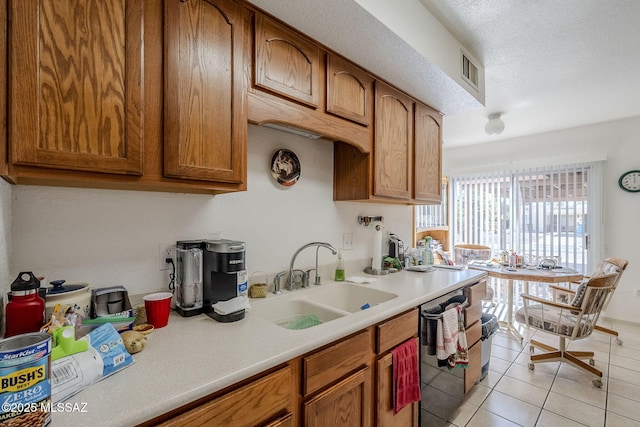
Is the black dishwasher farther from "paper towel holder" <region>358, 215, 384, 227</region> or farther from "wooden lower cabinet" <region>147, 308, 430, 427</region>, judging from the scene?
"paper towel holder" <region>358, 215, 384, 227</region>

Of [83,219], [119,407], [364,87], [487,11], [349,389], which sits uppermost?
[487,11]

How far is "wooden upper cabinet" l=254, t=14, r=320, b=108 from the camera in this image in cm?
133

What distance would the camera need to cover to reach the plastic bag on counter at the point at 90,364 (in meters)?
0.71

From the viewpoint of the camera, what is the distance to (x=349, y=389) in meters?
1.21

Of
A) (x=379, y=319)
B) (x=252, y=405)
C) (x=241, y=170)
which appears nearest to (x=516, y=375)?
(x=379, y=319)

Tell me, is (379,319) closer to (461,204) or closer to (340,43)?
(340,43)

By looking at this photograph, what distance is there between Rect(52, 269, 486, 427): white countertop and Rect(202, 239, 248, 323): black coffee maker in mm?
82

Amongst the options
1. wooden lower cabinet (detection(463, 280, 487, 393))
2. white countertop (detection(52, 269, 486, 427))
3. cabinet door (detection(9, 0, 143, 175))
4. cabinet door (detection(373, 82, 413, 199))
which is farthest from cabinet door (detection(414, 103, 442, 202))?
cabinet door (detection(9, 0, 143, 175))

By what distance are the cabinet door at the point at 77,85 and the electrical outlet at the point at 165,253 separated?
0.45m

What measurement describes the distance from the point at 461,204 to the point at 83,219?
16.3ft

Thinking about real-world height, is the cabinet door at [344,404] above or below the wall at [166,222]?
below

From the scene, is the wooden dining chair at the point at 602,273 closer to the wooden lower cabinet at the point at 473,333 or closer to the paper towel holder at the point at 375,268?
the wooden lower cabinet at the point at 473,333

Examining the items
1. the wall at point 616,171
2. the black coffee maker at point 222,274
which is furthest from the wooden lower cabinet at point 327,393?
the wall at point 616,171

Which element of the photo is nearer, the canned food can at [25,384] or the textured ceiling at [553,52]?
the canned food can at [25,384]
